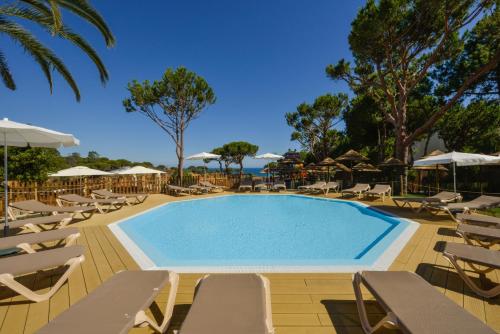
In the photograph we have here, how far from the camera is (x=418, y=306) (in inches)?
72.4

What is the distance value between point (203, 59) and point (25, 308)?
752 inches

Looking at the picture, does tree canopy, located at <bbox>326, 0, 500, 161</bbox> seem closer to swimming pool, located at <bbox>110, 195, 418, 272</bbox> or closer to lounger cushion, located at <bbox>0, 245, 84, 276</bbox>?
swimming pool, located at <bbox>110, 195, 418, 272</bbox>

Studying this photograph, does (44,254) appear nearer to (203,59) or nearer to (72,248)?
(72,248)

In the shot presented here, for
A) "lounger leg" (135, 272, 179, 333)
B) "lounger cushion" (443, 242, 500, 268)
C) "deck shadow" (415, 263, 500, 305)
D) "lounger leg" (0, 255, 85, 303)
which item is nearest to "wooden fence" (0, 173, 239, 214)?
"lounger leg" (0, 255, 85, 303)

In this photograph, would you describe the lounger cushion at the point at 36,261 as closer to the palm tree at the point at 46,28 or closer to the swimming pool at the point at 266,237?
the swimming pool at the point at 266,237

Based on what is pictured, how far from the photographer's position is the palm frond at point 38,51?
16.6 ft

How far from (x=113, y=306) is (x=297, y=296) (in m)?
1.93

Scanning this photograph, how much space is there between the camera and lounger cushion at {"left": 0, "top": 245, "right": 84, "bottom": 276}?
2.42 meters

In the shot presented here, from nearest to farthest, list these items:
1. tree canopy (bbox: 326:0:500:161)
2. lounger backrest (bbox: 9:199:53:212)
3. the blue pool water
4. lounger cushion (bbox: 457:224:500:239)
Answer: lounger cushion (bbox: 457:224:500:239) → the blue pool water → lounger backrest (bbox: 9:199:53:212) → tree canopy (bbox: 326:0:500:161)

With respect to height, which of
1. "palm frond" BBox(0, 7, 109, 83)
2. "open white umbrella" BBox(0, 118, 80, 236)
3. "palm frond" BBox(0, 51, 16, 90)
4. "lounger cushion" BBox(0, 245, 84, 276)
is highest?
"palm frond" BBox(0, 7, 109, 83)

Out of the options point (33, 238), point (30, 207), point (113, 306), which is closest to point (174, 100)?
point (30, 207)

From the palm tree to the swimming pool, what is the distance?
4.91 m

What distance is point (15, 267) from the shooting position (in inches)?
96.7

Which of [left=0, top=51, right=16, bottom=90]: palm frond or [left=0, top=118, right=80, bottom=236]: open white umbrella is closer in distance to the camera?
[left=0, top=118, right=80, bottom=236]: open white umbrella
